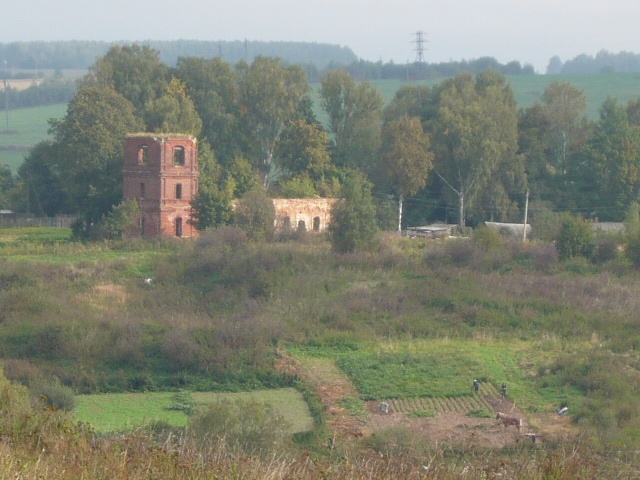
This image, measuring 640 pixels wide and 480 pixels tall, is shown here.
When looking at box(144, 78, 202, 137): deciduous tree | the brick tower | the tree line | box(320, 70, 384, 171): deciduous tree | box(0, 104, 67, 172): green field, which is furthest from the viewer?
box(0, 104, 67, 172): green field

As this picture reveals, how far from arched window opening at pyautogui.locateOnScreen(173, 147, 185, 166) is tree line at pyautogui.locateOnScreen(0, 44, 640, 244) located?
1184 mm

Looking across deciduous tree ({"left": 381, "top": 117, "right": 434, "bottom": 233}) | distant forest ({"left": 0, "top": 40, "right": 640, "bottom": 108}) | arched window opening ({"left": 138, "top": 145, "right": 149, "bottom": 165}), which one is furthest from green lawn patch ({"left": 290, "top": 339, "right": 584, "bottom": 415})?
distant forest ({"left": 0, "top": 40, "right": 640, "bottom": 108})

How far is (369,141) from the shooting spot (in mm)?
41156

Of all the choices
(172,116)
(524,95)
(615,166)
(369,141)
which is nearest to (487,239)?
(615,166)

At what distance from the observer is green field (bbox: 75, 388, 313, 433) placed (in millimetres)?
16484

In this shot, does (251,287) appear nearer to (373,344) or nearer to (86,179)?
(373,344)

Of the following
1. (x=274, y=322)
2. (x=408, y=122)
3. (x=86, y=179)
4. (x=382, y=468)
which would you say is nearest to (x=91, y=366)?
(x=274, y=322)

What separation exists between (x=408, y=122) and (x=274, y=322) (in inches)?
693

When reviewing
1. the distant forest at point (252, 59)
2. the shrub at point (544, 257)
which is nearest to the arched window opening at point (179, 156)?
the shrub at point (544, 257)

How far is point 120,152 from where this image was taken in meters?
34.8

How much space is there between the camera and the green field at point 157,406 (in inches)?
649

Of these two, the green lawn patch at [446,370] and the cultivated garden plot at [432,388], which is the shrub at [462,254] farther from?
the cultivated garden plot at [432,388]

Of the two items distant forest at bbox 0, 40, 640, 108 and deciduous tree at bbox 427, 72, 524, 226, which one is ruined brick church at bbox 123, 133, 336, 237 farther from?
distant forest at bbox 0, 40, 640, 108

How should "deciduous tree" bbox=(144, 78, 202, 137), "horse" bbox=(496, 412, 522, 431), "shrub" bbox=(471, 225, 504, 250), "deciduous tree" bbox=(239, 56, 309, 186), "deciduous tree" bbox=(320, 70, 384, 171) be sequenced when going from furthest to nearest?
1. "deciduous tree" bbox=(320, 70, 384, 171)
2. "deciduous tree" bbox=(239, 56, 309, 186)
3. "deciduous tree" bbox=(144, 78, 202, 137)
4. "shrub" bbox=(471, 225, 504, 250)
5. "horse" bbox=(496, 412, 522, 431)
